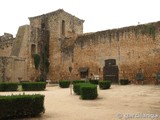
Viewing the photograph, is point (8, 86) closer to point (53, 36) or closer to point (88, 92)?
point (88, 92)

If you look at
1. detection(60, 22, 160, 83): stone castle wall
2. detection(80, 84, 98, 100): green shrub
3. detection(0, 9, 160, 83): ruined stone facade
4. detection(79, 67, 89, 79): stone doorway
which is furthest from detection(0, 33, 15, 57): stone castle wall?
detection(80, 84, 98, 100): green shrub

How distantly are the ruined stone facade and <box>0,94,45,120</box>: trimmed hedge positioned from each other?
49.7 ft

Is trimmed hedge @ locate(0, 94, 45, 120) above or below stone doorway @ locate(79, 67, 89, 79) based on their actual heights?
below

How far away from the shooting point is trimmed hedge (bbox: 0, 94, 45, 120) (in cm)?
681

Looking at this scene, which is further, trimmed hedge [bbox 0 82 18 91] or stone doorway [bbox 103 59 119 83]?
stone doorway [bbox 103 59 119 83]

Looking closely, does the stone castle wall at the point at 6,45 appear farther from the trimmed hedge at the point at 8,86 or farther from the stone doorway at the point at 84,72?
the trimmed hedge at the point at 8,86

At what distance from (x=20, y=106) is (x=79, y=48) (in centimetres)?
1957

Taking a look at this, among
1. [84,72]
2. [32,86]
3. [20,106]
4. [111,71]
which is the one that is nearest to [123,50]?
[111,71]

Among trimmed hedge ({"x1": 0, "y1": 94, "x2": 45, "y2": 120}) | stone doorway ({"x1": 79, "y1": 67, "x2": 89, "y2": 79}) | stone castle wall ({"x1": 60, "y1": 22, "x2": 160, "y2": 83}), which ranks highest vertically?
stone castle wall ({"x1": 60, "y1": 22, "x2": 160, "y2": 83})

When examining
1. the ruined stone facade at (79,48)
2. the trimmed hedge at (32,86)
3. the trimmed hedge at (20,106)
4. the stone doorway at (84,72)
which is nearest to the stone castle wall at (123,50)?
the ruined stone facade at (79,48)

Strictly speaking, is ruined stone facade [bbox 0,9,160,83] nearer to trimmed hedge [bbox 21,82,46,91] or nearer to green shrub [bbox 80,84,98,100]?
trimmed hedge [bbox 21,82,46,91]

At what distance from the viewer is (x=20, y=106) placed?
7129mm

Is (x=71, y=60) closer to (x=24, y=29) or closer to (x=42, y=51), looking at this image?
(x=42, y=51)

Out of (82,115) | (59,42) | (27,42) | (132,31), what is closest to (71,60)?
(59,42)
